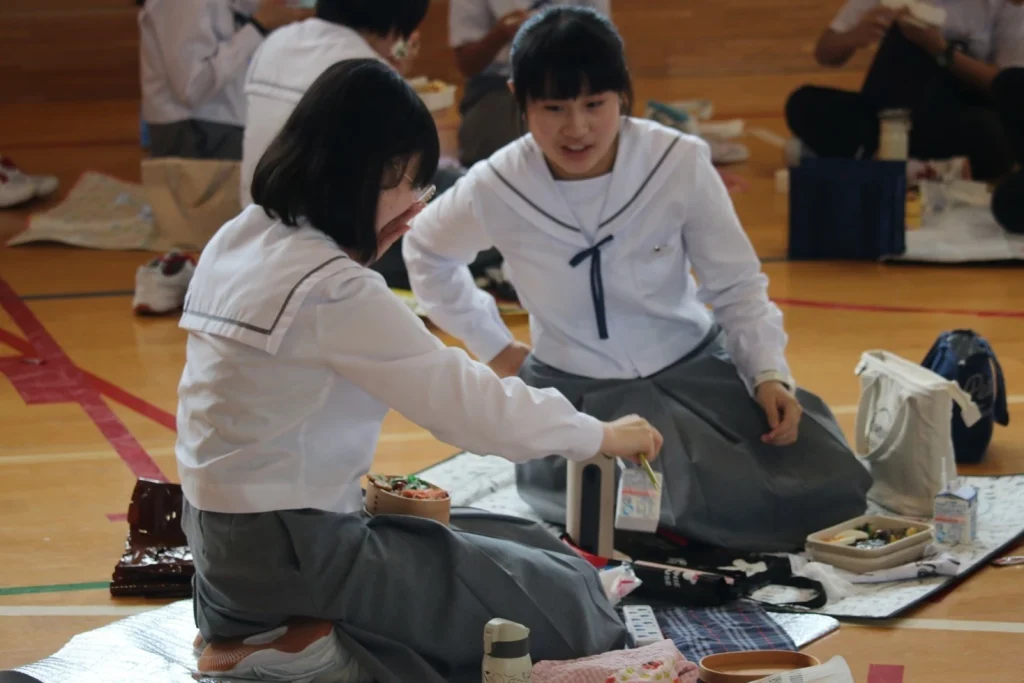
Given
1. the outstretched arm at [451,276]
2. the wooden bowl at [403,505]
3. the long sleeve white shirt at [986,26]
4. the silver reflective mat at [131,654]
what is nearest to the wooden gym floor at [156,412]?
the silver reflective mat at [131,654]

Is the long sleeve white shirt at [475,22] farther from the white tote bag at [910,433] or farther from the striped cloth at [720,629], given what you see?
the striped cloth at [720,629]

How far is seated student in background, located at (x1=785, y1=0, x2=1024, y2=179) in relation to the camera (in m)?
4.93

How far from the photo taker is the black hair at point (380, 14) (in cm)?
381

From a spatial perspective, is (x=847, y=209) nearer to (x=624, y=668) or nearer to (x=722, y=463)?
(x=722, y=463)

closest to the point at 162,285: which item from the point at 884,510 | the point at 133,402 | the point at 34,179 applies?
the point at 133,402

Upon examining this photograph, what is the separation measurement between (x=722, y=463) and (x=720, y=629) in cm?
39

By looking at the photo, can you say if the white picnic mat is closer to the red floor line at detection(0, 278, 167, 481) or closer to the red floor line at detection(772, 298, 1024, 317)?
the red floor line at detection(0, 278, 167, 481)

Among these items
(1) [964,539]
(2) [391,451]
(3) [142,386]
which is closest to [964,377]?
(1) [964,539]

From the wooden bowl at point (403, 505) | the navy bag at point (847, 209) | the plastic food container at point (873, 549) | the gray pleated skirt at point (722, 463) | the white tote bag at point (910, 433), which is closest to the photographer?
the wooden bowl at point (403, 505)

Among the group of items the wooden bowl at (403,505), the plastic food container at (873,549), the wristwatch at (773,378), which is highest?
the wristwatch at (773,378)

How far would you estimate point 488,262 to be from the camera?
4363mm

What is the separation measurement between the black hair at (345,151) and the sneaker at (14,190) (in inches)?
157

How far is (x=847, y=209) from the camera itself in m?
4.50

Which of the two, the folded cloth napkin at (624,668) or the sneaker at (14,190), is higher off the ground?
the folded cloth napkin at (624,668)
